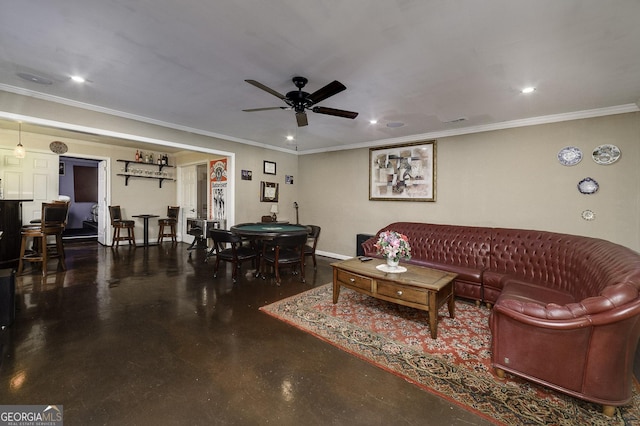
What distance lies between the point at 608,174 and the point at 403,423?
4137 millimetres

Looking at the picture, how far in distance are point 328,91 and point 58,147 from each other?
7.16m

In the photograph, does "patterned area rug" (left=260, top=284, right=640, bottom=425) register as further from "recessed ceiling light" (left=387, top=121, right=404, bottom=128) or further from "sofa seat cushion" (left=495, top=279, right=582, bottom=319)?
"recessed ceiling light" (left=387, top=121, right=404, bottom=128)

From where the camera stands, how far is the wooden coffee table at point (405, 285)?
2543 mm

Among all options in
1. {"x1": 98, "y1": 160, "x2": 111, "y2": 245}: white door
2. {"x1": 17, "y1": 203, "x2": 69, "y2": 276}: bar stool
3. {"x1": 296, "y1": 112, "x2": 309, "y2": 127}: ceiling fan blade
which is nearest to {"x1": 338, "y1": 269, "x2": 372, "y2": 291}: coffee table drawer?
{"x1": 296, "y1": 112, "x2": 309, "y2": 127}: ceiling fan blade

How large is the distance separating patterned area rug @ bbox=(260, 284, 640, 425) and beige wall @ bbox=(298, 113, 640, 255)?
1.77m

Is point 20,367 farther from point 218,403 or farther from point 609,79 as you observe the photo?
point 609,79

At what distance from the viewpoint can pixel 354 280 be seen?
3.08 metres

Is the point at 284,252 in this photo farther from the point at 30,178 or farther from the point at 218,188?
the point at 30,178

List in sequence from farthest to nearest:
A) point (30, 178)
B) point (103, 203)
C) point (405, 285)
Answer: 1. point (103, 203)
2. point (30, 178)
3. point (405, 285)

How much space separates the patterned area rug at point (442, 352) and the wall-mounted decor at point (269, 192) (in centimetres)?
310

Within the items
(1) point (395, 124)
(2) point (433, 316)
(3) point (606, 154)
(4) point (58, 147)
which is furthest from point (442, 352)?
(4) point (58, 147)

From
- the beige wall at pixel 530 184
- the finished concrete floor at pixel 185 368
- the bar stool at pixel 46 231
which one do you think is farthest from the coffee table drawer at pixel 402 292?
the bar stool at pixel 46 231

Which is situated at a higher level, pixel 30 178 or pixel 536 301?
pixel 30 178

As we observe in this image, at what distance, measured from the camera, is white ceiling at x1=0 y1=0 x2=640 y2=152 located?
1804 millimetres
